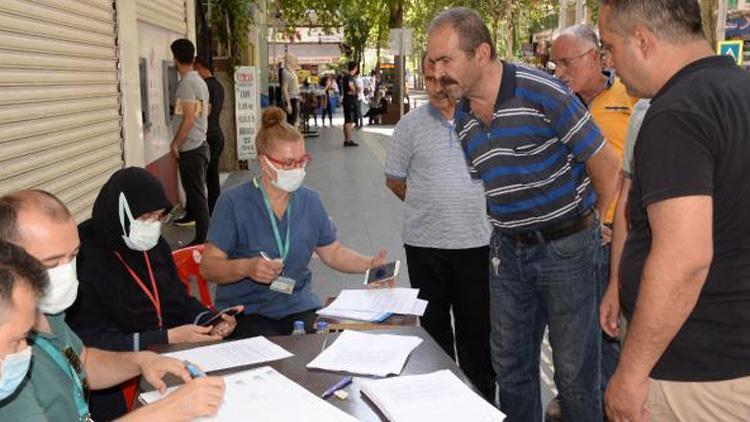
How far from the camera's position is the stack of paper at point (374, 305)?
2.94 m

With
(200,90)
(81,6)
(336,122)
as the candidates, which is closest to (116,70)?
(81,6)

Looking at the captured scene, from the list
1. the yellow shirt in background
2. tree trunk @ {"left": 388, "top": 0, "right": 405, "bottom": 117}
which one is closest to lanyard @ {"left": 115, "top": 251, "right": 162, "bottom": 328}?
the yellow shirt in background

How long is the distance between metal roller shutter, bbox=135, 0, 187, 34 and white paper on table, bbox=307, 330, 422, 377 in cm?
545

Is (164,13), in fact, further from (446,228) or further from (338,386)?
(338,386)

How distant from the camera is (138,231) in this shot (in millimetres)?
2941

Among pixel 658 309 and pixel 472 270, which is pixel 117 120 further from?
Answer: pixel 658 309

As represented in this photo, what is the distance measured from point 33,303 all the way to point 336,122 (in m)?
24.2

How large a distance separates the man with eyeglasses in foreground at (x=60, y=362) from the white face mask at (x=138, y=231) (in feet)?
1.88

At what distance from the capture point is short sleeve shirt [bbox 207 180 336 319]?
3.40 meters

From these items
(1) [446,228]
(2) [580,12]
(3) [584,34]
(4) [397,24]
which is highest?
(2) [580,12]

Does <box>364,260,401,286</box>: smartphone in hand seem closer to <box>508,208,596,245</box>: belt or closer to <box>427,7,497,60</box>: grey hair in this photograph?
<box>508,208,596,245</box>: belt

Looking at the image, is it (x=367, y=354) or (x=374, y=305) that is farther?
(x=374, y=305)

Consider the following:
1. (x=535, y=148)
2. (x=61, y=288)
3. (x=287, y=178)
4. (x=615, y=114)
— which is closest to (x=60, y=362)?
(x=61, y=288)

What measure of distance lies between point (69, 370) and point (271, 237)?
56.2 inches
